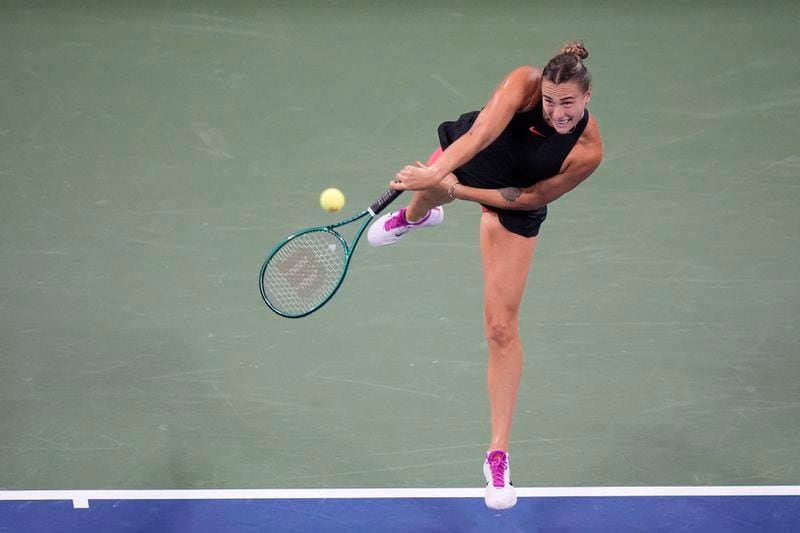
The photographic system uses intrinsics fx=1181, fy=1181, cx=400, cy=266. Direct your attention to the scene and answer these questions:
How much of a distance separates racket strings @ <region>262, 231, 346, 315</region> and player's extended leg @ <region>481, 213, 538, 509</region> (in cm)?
77

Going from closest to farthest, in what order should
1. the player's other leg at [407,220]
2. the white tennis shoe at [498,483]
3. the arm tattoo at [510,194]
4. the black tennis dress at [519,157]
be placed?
the black tennis dress at [519,157] < the arm tattoo at [510,194] < the white tennis shoe at [498,483] < the player's other leg at [407,220]

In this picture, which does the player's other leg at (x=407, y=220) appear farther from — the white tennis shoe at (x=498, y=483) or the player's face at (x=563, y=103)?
the white tennis shoe at (x=498, y=483)

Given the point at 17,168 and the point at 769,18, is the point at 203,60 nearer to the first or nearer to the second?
the point at 17,168

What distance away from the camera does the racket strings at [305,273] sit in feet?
19.8

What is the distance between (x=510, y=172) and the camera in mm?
5770

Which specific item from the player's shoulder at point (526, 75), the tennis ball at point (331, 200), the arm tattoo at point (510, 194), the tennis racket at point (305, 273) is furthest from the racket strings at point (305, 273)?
the player's shoulder at point (526, 75)

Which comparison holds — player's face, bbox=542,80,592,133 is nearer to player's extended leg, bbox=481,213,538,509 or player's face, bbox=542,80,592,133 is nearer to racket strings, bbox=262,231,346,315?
player's extended leg, bbox=481,213,538,509

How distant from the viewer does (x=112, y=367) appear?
24.1ft

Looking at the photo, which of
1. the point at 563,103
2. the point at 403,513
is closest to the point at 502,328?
the point at 563,103

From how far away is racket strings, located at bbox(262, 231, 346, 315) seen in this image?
6047 millimetres

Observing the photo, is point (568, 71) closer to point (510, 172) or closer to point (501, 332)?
point (510, 172)

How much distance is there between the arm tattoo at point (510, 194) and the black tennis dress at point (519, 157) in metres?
0.10

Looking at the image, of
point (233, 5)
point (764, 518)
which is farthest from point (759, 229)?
point (233, 5)

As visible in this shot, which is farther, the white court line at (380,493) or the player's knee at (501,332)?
the white court line at (380,493)
